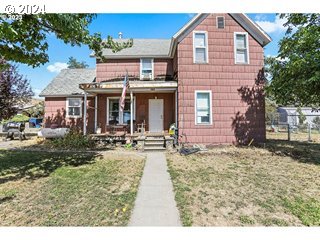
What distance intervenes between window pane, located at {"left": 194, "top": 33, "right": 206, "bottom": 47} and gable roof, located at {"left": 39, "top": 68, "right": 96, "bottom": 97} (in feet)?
29.3

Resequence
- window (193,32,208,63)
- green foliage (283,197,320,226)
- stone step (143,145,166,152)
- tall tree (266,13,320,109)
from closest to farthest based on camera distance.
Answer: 1. green foliage (283,197,320,226)
2. tall tree (266,13,320,109)
3. stone step (143,145,166,152)
4. window (193,32,208,63)

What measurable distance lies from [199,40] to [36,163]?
10043mm

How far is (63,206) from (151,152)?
6.10 metres

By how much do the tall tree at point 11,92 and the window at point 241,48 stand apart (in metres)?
16.5

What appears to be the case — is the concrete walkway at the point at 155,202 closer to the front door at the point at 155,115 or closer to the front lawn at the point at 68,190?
the front lawn at the point at 68,190

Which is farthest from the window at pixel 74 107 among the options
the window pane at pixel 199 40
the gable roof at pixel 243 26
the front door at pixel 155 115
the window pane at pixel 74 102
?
the window pane at pixel 199 40

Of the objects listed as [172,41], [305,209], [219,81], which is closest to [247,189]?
[305,209]

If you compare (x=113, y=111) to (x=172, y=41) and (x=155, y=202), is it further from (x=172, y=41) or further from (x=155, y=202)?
(x=155, y=202)

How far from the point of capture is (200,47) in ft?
36.3

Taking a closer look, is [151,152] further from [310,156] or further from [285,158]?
[310,156]

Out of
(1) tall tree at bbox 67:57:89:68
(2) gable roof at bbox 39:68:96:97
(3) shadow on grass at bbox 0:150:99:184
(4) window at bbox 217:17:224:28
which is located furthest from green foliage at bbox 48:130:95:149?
(1) tall tree at bbox 67:57:89:68

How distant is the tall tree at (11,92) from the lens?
1540 centimetres

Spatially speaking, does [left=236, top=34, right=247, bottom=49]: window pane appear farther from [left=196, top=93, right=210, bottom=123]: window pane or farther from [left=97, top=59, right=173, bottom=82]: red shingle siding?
[left=97, top=59, right=173, bottom=82]: red shingle siding

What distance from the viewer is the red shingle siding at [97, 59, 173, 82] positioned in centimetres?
1415
